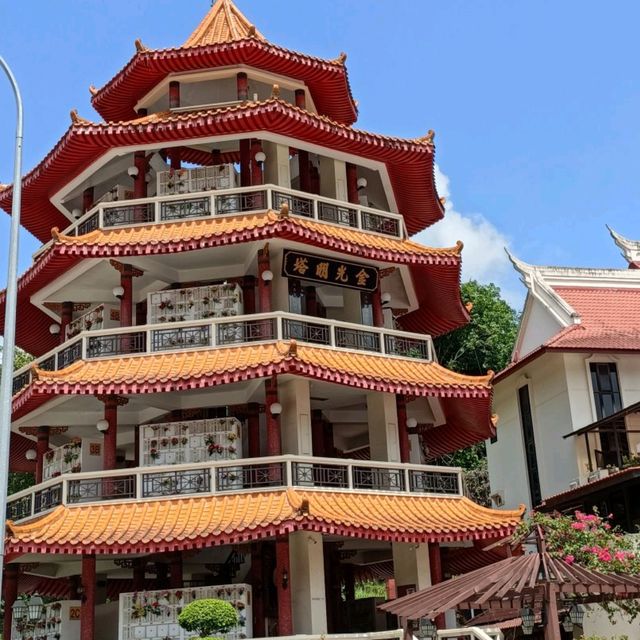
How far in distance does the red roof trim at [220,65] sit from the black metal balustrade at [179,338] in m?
7.97

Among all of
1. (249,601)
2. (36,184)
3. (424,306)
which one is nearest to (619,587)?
(249,601)

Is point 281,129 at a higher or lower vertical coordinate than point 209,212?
higher

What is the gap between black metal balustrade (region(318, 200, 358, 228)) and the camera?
84.3 feet

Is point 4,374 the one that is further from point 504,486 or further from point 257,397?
point 504,486

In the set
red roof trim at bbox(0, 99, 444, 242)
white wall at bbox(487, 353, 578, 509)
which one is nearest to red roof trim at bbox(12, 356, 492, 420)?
red roof trim at bbox(0, 99, 444, 242)

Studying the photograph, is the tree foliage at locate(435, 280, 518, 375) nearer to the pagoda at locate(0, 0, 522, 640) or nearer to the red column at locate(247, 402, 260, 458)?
the pagoda at locate(0, 0, 522, 640)

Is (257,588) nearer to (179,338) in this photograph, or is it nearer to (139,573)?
(139,573)

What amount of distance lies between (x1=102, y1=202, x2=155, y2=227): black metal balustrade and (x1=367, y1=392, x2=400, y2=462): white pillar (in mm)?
7242

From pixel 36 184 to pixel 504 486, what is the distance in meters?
20.1

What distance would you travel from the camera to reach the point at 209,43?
27188mm

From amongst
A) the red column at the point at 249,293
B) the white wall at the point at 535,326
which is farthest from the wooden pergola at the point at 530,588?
the white wall at the point at 535,326

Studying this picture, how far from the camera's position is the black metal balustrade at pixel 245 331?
76.6ft

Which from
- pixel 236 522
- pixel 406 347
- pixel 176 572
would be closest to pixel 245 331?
pixel 406 347

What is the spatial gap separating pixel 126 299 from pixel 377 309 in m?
6.48
